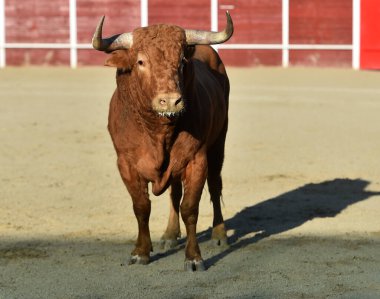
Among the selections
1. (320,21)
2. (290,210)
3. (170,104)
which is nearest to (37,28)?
(320,21)

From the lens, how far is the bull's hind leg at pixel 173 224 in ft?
20.7

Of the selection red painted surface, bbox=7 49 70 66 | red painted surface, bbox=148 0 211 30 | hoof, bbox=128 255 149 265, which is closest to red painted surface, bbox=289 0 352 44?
red painted surface, bbox=148 0 211 30

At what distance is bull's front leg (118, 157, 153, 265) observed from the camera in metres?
5.84

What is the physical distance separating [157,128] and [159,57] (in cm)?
45

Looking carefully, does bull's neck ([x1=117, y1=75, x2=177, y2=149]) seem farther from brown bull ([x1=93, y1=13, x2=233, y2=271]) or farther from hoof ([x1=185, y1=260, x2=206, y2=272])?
hoof ([x1=185, y1=260, x2=206, y2=272])

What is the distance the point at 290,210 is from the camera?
746cm

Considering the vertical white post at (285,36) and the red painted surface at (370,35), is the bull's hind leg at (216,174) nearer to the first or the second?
the red painted surface at (370,35)

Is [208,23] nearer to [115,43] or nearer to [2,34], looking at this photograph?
[2,34]

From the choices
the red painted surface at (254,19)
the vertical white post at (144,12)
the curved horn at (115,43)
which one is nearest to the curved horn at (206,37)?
the curved horn at (115,43)

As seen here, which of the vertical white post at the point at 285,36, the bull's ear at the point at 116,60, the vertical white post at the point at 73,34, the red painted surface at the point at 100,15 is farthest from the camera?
the vertical white post at the point at 73,34

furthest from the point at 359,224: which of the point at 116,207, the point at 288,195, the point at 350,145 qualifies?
the point at 350,145

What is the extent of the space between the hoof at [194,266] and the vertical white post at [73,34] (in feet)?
49.3

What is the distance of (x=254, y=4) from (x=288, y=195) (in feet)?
40.4

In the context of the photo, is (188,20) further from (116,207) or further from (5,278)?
(5,278)
